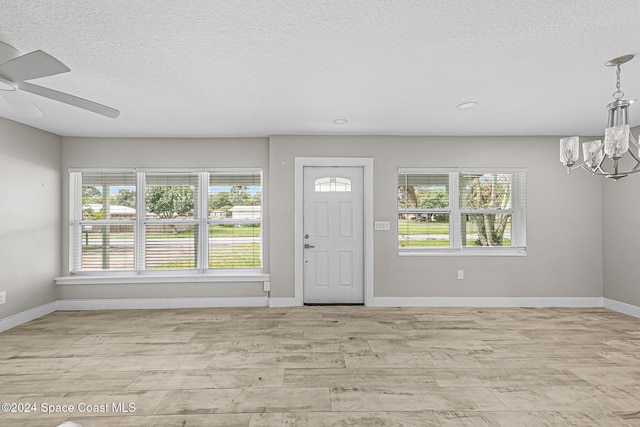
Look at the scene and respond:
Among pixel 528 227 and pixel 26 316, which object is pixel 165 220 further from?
pixel 528 227

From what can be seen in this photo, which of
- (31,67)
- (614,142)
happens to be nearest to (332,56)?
(31,67)

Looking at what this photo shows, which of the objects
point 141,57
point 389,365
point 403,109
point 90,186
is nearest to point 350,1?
point 141,57

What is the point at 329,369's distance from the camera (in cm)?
295

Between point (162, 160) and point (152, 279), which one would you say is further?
point (162, 160)

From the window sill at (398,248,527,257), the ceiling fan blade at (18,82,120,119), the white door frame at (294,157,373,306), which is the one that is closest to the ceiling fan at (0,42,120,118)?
the ceiling fan blade at (18,82,120,119)

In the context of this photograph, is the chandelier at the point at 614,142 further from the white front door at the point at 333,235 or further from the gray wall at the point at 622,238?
the white front door at the point at 333,235

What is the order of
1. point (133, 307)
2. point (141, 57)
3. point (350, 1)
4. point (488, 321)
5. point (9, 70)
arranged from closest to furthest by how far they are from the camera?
point (350, 1)
point (9, 70)
point (141, 57)
point (488, 321)
point (133, 307)

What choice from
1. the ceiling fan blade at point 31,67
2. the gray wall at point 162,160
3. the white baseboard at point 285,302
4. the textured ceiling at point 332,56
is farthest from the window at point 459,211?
the ceiling fan blade at point 31,67

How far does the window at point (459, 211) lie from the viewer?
509 centimetres

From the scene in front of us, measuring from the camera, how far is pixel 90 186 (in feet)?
16.6

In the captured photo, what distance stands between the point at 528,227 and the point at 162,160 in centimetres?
537

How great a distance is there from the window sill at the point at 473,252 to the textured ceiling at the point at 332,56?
1.90 m

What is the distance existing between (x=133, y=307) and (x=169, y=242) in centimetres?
102

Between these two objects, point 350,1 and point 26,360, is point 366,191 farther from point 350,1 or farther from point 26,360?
point 26,360
